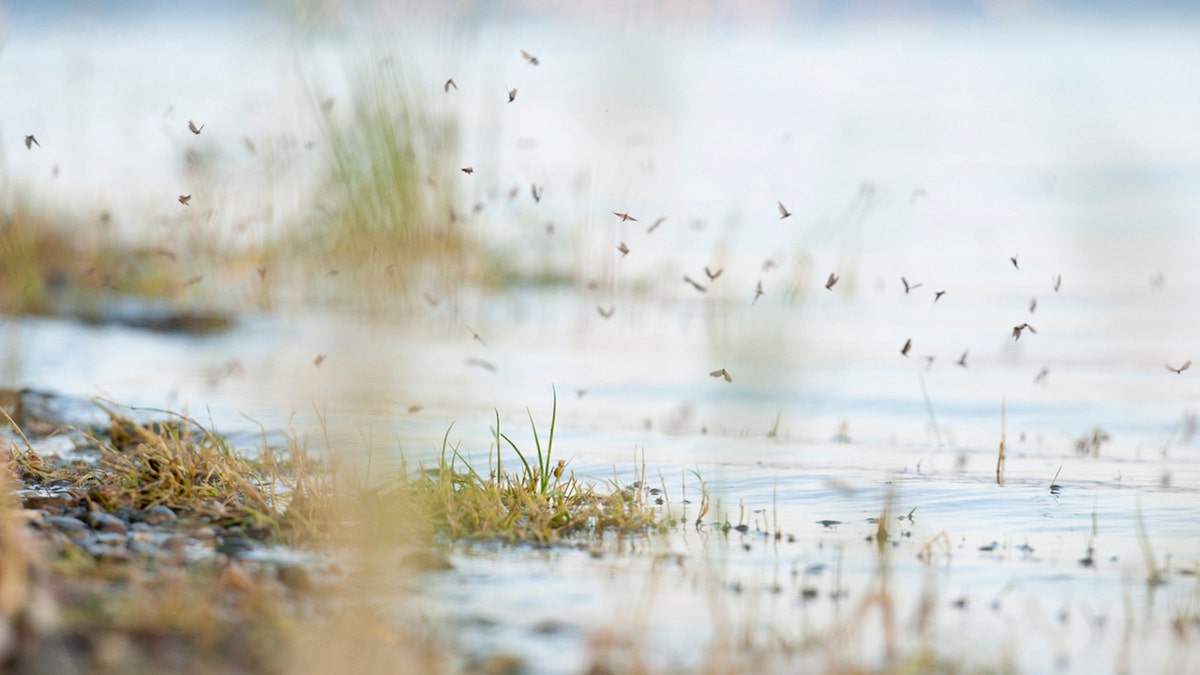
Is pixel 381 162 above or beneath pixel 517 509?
above

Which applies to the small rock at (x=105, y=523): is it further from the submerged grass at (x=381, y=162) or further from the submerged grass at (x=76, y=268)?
the submerged grass at (x=76, y=268)

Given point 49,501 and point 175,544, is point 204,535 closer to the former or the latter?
point 175,544

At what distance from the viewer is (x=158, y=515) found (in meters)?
3.95

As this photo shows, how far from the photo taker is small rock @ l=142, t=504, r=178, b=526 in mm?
3910

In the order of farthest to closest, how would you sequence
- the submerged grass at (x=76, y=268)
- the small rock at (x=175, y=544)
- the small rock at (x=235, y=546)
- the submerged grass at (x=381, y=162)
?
1. the submerged grass at (x=76, y=268)
2. the submerged grass at (x=381, y=162)
3. the small rock at (x=235, y=546)
4. the small rock at (x=175, y=544)

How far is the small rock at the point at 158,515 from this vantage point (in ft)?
12.8

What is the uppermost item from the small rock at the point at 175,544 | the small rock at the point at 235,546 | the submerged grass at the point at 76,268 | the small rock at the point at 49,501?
the submerged grass at the point at 76,268

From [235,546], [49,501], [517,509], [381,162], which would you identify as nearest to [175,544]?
[235,546]

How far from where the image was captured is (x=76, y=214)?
13016mm

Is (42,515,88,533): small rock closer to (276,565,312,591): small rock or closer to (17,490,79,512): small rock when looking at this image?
(17,490,79,512): small rock

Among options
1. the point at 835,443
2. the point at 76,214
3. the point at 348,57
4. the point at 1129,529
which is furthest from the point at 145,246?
the point at 1129,529

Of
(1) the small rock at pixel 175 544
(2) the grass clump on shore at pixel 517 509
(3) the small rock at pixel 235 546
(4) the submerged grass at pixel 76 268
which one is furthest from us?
(4) the submerged grass at pixel 76 268

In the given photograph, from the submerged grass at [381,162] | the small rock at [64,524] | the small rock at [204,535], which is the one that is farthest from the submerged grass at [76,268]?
the small rock at [204,535]

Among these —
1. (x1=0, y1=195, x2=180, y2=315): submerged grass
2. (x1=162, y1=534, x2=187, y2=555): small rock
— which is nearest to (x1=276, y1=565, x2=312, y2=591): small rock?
(x1=162, y1=534, x2=187, y2=555): small rock
